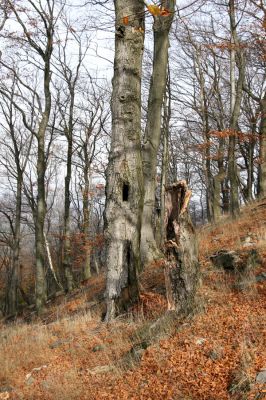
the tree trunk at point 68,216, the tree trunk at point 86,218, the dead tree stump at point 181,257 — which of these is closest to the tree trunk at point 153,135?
the dead tree stump at point 181,257

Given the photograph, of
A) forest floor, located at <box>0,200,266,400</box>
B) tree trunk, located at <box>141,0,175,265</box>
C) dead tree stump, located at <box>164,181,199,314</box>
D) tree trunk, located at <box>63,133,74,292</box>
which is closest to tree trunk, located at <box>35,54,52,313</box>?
tree trunk, located at <box>141,0,175,265</box>

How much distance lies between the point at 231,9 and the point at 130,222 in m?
11.3

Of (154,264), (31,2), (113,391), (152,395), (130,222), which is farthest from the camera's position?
(31,2)

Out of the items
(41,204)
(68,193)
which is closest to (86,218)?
(68,193)

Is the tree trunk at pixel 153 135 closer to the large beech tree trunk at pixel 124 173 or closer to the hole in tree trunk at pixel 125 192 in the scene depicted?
the large beech tree trunk at pixel 124 173

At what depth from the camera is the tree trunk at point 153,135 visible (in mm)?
9641

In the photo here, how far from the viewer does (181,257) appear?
4.99m

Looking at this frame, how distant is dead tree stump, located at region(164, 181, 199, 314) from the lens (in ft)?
16.3

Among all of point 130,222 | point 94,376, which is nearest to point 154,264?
point 130,222

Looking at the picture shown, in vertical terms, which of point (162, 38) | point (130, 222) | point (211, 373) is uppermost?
point (162, 38)

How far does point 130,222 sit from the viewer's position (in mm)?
6207

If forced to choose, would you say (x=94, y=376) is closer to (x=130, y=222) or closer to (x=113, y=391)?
(x=113, y=391)

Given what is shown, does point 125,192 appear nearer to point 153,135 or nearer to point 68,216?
point 153,135

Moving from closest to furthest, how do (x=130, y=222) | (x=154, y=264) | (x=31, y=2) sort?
(x=130, y=222) < (x=154, y=264) < (x=31, y=2)
